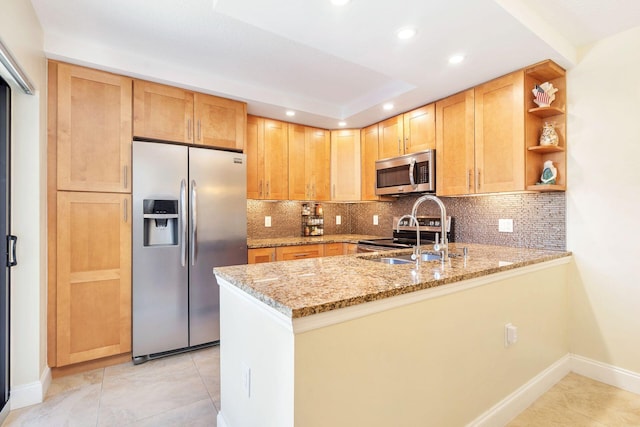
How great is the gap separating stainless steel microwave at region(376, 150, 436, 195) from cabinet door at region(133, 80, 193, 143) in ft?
6.68

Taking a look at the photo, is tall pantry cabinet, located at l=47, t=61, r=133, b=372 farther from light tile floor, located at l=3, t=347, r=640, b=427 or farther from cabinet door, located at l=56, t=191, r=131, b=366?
light tile floor, located at l=3, t=347, r=640, b=427

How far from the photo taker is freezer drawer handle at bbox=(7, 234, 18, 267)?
6.13 ft

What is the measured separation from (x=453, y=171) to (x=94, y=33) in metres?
2.97

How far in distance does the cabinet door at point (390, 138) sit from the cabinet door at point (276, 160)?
1106 mm

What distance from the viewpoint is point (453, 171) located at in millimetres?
2850

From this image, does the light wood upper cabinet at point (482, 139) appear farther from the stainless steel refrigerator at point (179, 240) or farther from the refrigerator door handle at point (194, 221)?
the refrigerator door handle at point (194, 221)

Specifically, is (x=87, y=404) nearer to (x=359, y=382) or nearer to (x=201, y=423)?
(x=201, y=423)

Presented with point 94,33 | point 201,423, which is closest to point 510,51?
point 94,33

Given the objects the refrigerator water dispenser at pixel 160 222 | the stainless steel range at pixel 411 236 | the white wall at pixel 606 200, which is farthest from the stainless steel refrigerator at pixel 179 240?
the white wall at pixel 606 200

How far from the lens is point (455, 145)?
2.83 metres

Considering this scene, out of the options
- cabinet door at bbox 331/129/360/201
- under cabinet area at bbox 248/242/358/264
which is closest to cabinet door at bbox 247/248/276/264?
under cabinet area at bbox 248/242/358/264

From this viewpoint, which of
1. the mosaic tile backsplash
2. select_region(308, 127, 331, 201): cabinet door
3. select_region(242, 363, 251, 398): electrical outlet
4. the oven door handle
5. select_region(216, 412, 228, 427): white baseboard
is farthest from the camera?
select_region(308, 127, 331, 201): cabinet door

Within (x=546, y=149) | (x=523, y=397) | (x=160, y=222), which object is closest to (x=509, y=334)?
(x=523, y=397)

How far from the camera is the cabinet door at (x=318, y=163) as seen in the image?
3.88m
